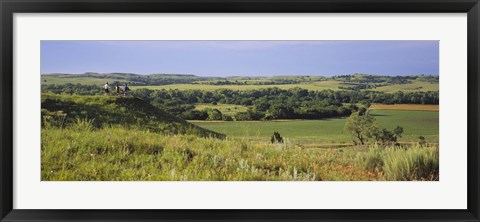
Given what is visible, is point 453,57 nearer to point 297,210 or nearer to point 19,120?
point 297,210

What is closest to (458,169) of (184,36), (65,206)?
(184,36)

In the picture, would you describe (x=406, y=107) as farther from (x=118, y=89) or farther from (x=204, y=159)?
(x=118, y=89)

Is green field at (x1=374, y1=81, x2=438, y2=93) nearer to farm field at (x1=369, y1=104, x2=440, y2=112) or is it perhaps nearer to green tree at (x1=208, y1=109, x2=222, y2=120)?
farm field at (x1=369, y1=104, x2=440, y2=112)

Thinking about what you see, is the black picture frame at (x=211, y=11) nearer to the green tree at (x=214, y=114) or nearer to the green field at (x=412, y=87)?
the green field at (x=412, y=87)

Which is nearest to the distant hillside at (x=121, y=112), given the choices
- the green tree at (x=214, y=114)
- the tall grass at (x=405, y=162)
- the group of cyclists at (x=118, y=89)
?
the group of cyclists at (x=118, y=89)

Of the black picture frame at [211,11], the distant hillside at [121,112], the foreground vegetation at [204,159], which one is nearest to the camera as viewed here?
the black picture frame at [211,11]

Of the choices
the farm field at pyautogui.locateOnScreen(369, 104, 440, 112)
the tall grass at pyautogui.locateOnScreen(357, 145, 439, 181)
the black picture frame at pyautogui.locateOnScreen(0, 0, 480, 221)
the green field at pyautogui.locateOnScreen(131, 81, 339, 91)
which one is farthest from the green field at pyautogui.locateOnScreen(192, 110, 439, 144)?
the black picture frame at pyautogui.locateOnScreen(0, 0, 480, 221)
